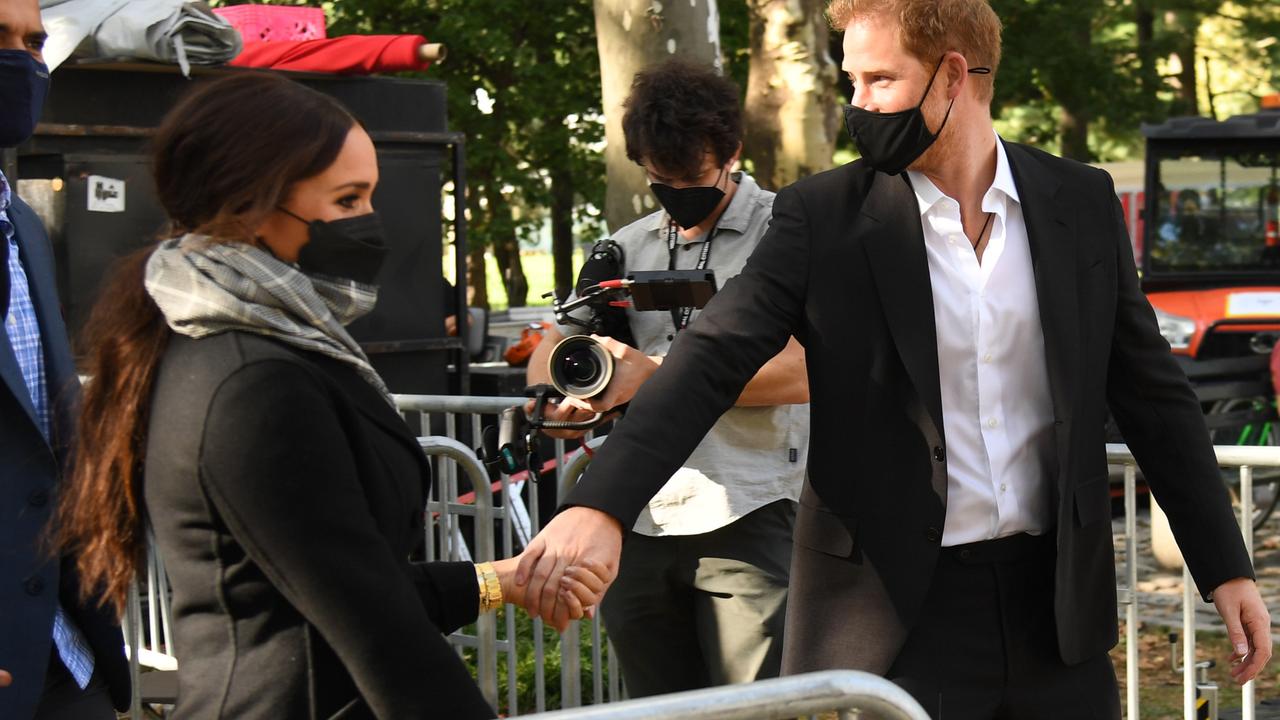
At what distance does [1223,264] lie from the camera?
12.2 metres

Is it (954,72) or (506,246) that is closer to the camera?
(954,72)

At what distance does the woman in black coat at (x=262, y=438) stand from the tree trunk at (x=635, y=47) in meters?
4.53

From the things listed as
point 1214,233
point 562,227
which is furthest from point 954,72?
point 562,227

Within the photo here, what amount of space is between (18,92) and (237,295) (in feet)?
4.03

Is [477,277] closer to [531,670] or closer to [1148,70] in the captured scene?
[1148,70]

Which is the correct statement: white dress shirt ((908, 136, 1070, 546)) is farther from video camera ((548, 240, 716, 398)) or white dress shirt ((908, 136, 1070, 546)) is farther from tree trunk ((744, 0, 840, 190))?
tree trunk ((744, 0, 840, 190))

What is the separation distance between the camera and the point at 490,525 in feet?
15.1

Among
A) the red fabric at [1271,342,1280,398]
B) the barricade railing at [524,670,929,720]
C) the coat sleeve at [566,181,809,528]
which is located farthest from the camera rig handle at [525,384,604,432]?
the red fabric at [1271,342,1280,398]

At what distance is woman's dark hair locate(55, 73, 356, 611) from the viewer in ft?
7.11

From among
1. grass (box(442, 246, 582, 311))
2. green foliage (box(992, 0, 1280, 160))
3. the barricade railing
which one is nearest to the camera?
the barricade railing

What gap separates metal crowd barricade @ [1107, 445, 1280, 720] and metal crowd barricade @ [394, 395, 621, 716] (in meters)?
1.48

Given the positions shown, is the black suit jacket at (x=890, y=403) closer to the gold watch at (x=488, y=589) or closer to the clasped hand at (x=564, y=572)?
the clasped hand at (x=564, y=572)

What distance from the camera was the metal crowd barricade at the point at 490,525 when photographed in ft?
15.1

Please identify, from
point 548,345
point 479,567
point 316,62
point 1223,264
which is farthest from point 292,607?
point 1223,264
